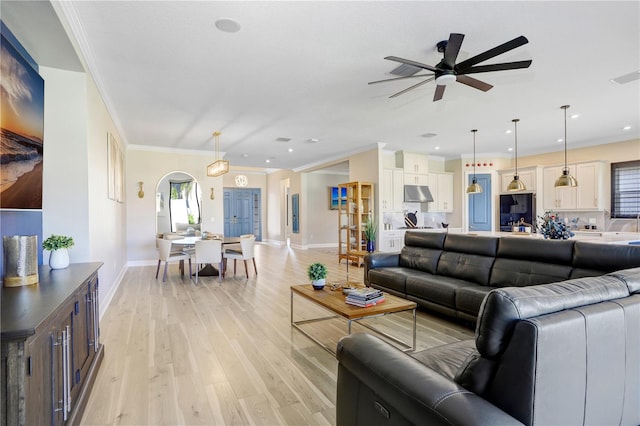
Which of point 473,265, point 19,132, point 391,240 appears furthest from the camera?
point 391,240

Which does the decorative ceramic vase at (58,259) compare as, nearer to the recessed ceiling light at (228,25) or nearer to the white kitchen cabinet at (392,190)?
the recessed ceiling light at (228,25)

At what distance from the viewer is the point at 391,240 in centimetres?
787

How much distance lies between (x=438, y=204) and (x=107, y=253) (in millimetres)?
7522

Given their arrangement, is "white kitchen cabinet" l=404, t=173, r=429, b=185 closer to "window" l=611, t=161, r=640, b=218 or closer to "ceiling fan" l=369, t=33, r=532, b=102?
"window" l=611, t=161, r=640, b=218

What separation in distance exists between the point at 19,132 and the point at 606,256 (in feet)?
14.5

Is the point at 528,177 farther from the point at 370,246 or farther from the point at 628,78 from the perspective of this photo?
the point at 628,78

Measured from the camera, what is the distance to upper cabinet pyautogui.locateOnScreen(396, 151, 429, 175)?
820cm

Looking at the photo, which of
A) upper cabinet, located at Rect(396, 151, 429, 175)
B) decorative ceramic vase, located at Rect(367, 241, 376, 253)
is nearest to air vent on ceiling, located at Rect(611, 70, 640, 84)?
upper cabinet, located at Rect(396, 151, 429, 175)

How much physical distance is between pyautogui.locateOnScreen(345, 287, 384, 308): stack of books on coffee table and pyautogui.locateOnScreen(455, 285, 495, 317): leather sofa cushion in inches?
36.2

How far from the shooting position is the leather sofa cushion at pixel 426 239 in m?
4.36

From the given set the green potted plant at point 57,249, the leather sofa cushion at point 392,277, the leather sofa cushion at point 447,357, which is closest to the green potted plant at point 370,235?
the leather sofa cushion at point 392,277

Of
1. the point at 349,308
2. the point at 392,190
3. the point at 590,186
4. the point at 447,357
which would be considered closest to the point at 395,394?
the point at 447,357

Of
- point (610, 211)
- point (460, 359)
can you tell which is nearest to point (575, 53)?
point (460, 359)

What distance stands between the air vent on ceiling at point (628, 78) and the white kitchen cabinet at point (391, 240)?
475 cm
